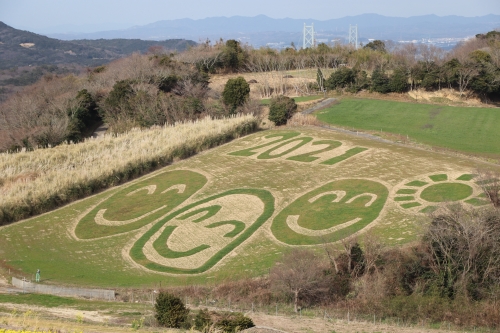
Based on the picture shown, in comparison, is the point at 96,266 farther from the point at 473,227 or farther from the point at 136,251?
the point at 473,227

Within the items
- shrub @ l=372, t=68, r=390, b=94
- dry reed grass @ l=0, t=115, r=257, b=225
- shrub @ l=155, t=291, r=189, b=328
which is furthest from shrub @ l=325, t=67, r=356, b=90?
shrub @ l=155, t=291, r=189, b=328

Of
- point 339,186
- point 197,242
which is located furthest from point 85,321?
point 339,186

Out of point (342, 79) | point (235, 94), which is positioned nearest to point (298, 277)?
point (235, 94)

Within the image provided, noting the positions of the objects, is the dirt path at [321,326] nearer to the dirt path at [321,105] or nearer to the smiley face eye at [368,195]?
the smiley face eye at [368,195]

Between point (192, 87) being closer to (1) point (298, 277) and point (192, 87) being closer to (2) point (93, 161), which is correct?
(2) point (93, 161)

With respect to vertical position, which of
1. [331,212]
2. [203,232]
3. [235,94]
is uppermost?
[235,94]

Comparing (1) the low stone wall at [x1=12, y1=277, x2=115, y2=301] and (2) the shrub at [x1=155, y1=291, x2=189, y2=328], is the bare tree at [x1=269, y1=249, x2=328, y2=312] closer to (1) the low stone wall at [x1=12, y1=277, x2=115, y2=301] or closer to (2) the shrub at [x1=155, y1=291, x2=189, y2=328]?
(2) the shrub at [x1=155, y1=291, x2=189, y2=328]

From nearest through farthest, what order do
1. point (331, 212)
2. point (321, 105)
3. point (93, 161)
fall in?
point (331, 212), point (93, 161), point (321, 105)
